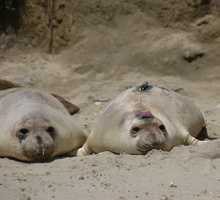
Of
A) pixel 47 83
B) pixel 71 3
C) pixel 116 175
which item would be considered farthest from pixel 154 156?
pixel 71 3

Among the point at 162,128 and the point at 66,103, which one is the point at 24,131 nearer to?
the point at 162,128

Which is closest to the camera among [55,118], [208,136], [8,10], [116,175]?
[116,175]

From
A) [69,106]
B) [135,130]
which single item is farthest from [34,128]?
[69,106]

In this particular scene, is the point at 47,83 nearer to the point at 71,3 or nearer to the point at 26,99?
the point at 71,3

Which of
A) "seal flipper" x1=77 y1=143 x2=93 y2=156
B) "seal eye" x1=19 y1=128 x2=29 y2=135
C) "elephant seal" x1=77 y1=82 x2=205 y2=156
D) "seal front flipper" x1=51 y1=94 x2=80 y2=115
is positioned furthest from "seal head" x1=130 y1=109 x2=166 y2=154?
"seal front flipper" x1=51 y1=94 x2=80 y2=115

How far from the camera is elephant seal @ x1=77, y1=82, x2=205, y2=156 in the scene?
19.0ft

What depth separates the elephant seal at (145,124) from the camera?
5.79 m

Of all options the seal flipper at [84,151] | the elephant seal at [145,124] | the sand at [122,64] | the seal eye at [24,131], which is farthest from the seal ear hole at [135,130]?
the sand at [122,64]

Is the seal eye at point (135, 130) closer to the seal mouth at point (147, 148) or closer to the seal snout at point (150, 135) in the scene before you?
the seal snout at point (150, 135)

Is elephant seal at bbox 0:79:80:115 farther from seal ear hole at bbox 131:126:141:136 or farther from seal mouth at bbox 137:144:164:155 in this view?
seal mouth at bbox 137:144:164:155

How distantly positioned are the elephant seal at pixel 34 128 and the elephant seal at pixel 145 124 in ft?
1.08

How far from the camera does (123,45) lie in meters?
10.8

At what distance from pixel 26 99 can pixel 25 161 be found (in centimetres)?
112

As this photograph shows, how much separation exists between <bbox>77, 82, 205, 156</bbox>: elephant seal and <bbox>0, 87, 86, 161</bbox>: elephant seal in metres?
0.33
